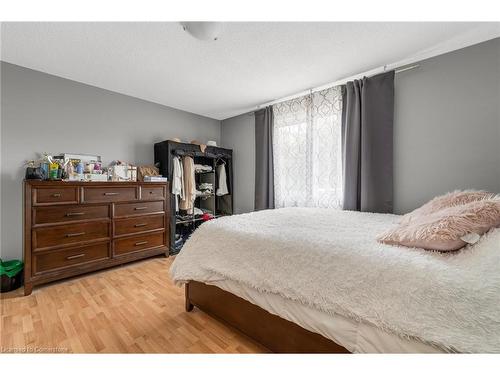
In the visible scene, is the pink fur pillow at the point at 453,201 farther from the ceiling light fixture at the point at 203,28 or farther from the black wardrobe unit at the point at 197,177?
the black wardrobe unit at the point at 197,177

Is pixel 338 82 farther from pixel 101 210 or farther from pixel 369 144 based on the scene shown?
pixel 101 210

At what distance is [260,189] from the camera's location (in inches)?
136

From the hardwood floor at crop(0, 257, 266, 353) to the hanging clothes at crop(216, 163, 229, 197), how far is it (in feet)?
6.21

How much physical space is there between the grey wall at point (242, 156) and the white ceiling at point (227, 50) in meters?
A: 1.08

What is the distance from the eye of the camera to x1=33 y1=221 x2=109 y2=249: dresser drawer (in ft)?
6.58

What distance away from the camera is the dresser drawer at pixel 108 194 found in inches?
89.4

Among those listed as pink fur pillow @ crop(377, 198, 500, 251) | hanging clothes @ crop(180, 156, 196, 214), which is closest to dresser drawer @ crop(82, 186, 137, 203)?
hanging clothes @ crop(180, 156, 196, 214)

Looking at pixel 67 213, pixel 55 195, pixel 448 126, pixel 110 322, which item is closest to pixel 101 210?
pixel 67 213

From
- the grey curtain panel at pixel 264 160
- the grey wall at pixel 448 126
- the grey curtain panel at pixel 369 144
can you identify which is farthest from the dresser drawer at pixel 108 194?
the grey wall at pixel 448 126

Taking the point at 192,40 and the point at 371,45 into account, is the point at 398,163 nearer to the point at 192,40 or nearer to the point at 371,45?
the point at 371,45

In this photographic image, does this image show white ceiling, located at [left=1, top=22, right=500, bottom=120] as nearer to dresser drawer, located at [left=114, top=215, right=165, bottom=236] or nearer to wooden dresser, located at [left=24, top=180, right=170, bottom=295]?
wooden dresser, located at [left=24, top=180, right=170, bottom=295]

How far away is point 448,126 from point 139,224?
140 inches
